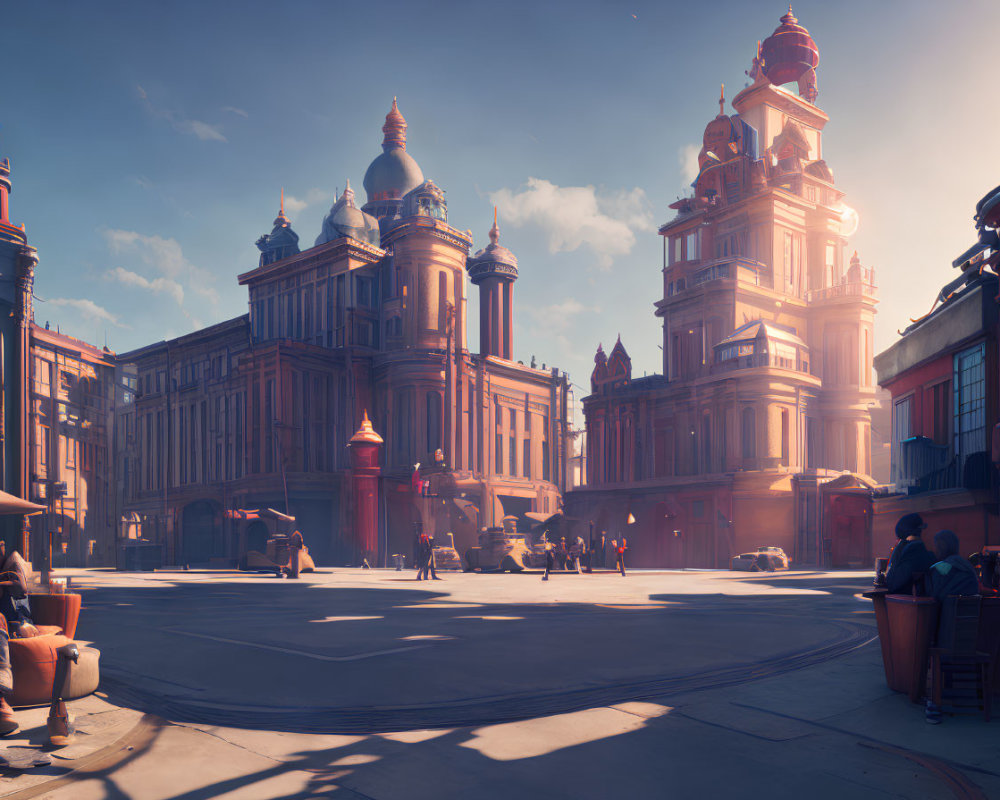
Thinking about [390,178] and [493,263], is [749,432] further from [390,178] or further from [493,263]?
[390,178]

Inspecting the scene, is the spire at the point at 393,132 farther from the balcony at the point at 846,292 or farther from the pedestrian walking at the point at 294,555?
the pedestrian walking at the point at 294,555

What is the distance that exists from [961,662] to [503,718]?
4031 mm

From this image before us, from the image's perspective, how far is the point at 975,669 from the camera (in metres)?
7.45

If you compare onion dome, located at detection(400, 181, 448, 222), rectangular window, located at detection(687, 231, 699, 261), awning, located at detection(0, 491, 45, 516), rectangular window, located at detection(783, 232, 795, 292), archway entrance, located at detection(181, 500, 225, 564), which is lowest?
archway entrance, located at detection(181, 500, 225, 564)

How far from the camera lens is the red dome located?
68.4 metres

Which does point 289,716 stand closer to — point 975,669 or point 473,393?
point 975,669

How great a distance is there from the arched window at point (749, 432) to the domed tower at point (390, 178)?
36.1 m

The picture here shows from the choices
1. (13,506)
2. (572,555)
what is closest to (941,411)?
(13,506)

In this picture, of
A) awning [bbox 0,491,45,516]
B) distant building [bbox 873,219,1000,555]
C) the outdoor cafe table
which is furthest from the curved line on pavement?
distant building [bbox 873,219,1000,555]

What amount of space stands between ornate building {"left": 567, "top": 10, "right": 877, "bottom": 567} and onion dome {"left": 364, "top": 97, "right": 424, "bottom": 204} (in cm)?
2302

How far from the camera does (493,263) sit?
212ft

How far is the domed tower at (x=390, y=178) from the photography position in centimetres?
7238

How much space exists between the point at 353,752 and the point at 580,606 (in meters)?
12.7

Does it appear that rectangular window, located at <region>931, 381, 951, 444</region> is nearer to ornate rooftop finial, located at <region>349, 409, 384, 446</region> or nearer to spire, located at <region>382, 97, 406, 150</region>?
ornate rooftop finial, located at <region>349, 409, 384, 446</region>
